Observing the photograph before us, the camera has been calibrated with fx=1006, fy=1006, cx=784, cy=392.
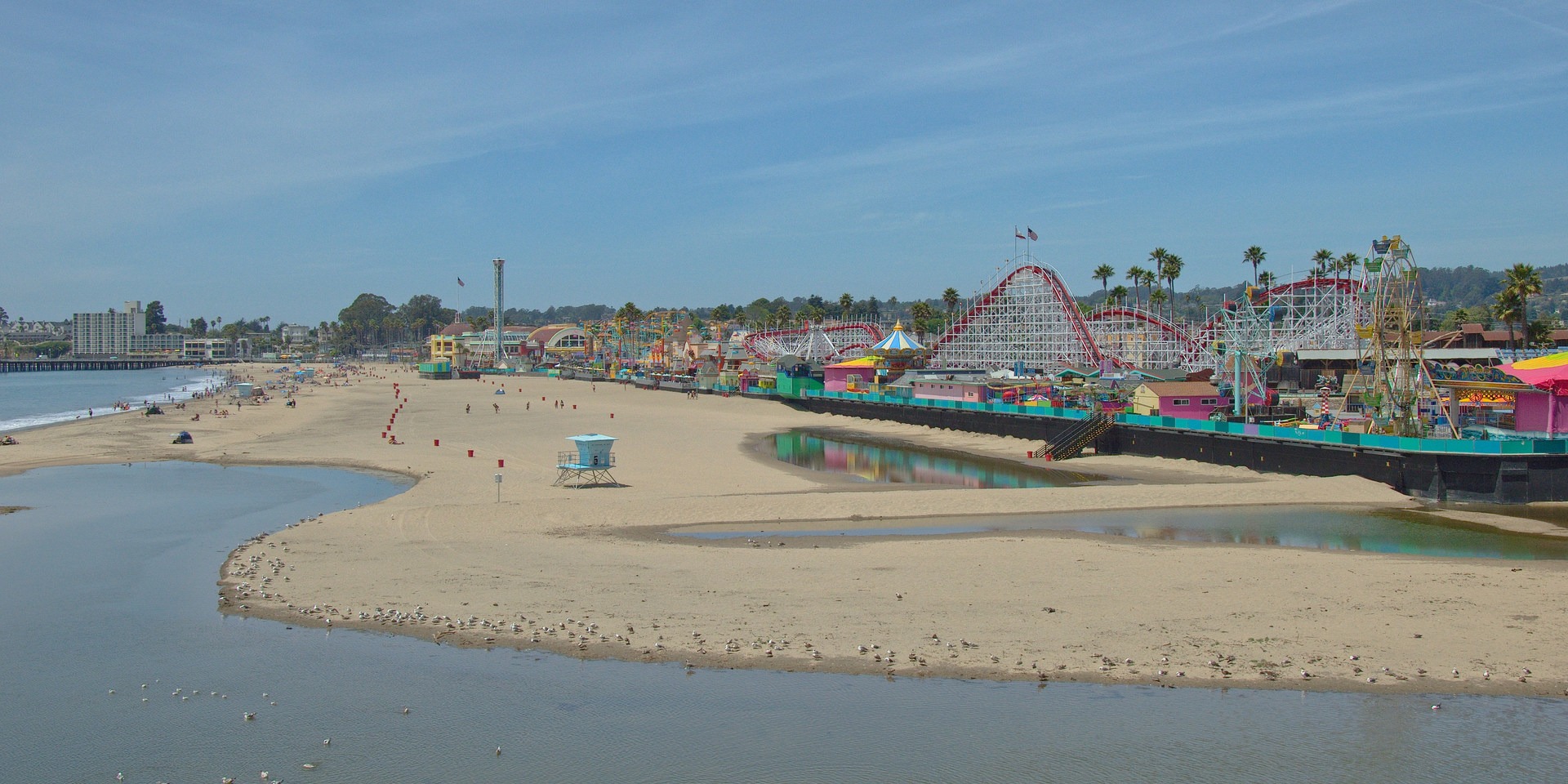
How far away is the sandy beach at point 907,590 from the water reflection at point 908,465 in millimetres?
2904

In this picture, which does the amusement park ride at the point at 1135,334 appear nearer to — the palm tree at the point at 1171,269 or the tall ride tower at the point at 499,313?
the palm tree at the point at 1171,269

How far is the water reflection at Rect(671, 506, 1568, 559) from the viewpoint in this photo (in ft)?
80.9

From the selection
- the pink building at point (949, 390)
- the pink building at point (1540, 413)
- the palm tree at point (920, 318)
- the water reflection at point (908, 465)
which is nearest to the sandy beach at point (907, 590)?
the water reflection at point (908, 465)

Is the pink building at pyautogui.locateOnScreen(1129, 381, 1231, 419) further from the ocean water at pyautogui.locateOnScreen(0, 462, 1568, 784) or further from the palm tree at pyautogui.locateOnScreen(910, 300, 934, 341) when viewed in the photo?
the palm tree at pyautogui.locateOnScreen(910, 300, 934, 341)

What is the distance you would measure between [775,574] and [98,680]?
11670mm

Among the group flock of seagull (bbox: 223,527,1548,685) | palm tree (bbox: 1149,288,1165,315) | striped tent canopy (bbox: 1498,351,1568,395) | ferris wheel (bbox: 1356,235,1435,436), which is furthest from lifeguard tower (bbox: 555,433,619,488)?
palm tree (bbox: 1149,288,1165,315)

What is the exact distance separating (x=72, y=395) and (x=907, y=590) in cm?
10788

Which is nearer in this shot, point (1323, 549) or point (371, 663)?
point (371, 663)

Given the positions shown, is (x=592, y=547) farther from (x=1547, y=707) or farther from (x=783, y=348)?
(x=783, y=348)

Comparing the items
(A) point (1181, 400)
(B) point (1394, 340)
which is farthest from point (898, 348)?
(B) point (1394, 340)

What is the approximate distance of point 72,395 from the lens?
326 ft

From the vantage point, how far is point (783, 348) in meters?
108

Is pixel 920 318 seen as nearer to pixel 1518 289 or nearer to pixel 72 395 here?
pixel 1518 289

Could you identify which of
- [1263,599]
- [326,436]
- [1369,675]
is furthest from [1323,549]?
[326,436]
